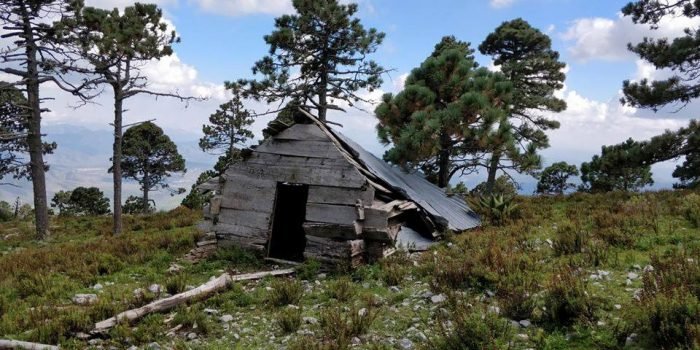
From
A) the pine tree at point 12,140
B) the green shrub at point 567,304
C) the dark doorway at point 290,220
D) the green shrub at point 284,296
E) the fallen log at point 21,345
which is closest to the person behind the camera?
the green shrub at point 567,304

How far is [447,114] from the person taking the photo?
16188mm

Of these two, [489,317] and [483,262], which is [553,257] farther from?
[489,317]

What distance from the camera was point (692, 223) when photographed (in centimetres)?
1136

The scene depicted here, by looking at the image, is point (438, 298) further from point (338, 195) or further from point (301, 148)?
point (301, 148)

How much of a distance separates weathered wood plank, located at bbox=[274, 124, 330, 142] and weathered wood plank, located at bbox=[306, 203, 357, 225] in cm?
187

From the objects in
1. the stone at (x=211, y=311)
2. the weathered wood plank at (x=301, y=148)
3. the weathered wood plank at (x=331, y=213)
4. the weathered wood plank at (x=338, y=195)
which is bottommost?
the stone at (x=211, y=311)

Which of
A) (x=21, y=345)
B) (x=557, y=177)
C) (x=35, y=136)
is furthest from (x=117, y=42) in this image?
(x=557, y=177)

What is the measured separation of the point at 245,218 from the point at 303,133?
113 inches

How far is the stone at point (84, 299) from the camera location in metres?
9.11

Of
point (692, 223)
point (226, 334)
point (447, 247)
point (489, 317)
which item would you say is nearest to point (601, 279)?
point (489, 317)

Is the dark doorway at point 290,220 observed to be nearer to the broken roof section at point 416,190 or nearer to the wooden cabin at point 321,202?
the wooden cabin at point 321,202

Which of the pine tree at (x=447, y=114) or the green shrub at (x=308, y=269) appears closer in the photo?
the green shrub at (x=308, y=269)

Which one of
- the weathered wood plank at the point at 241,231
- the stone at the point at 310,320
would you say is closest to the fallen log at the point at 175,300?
the weathered wood plank at the point at 241,231

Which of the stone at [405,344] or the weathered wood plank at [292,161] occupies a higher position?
the weathered wood plank at [292,161]
